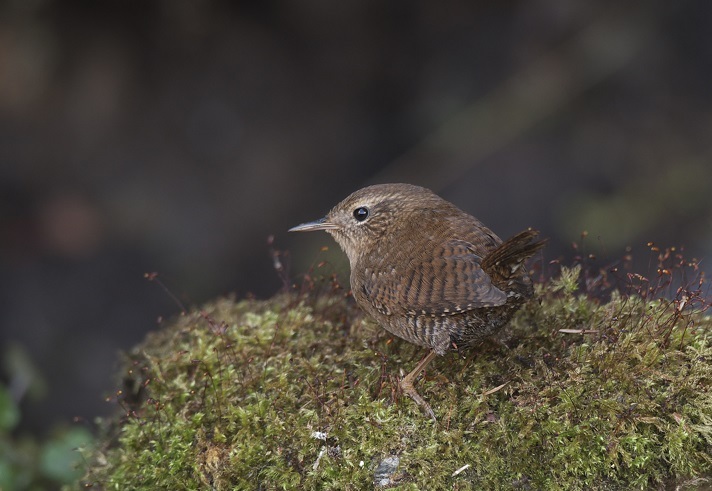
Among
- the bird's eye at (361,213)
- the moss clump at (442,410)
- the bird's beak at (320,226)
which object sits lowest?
the moss clump at (442,410)

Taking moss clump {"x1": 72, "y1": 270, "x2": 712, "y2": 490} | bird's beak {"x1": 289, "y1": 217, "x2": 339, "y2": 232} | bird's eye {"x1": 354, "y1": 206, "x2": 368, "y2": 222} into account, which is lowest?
moss clump {"x1": 72, "y1": 270, "x2": 712, "y2": 490}

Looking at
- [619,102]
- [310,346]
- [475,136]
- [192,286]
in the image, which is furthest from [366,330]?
[619,102]

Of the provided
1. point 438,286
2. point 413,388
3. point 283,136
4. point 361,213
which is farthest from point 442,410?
point 283,136

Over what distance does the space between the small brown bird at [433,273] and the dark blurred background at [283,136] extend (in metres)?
3.53

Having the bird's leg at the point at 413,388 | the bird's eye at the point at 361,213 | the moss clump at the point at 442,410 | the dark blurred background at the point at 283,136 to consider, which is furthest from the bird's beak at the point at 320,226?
the dark blurred background at the point at 283,136

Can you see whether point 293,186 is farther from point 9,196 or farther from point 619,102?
point 619,102

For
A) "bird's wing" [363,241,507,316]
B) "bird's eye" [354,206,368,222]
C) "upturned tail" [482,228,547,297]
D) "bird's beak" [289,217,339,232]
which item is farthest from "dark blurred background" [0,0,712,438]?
"upturned tail" [482,228,547,297]

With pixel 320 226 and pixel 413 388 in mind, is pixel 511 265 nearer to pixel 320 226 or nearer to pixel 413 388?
pixel 413 388

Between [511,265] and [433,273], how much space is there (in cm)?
36

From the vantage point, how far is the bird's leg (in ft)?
10.2

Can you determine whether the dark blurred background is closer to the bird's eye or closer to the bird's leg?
the bird's eye

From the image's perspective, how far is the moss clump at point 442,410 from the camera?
9.45 feet

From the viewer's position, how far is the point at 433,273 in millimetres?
3180

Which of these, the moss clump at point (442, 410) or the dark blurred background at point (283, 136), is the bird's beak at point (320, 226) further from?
the dark blurred background at point (283, 136)
